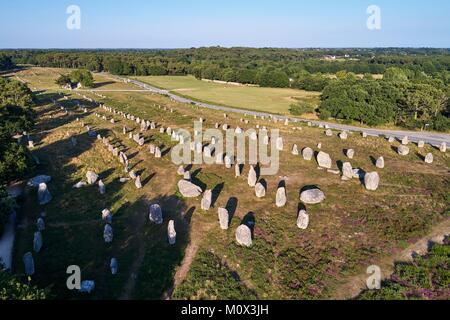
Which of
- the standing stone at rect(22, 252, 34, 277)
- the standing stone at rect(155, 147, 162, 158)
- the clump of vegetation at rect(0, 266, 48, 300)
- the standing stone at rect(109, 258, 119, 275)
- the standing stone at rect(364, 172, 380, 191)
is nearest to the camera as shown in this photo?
the clump of vegetation at rect(0, 266, 48, 300)

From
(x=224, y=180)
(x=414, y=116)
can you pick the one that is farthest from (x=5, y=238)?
(x=414, y=116)

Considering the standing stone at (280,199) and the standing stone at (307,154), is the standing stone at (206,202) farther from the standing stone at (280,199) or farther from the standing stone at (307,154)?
the standing stone at (307,154)

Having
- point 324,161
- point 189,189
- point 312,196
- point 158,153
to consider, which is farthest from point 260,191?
point 158,153

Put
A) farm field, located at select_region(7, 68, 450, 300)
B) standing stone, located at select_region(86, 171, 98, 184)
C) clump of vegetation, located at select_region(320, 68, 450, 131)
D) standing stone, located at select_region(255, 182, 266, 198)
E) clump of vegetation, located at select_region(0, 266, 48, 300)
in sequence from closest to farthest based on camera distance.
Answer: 1. clump of vegetation, located at select_region(0, 266, 48, 300)
2. farm field, located at select_region(7, 68, 450, 300)
3. standing stone, located at select_region(255, 182, 266, 198)
4. standing stone, located at select_region(86, 171, 98, 184)
5. clump of vegetation, located at select_region(320, 68, 450, 131)

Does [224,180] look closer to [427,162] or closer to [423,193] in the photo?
[423,193]

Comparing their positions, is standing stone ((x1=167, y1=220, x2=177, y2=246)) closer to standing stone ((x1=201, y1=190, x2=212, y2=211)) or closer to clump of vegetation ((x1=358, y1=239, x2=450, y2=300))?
standing stone ((x1=201, y1=190, x2=212, y2=211))

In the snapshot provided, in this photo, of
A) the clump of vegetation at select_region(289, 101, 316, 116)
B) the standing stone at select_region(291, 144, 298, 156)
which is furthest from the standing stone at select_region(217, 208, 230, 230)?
the clump of vegetation at select_region(289, 101, 316, 116)
